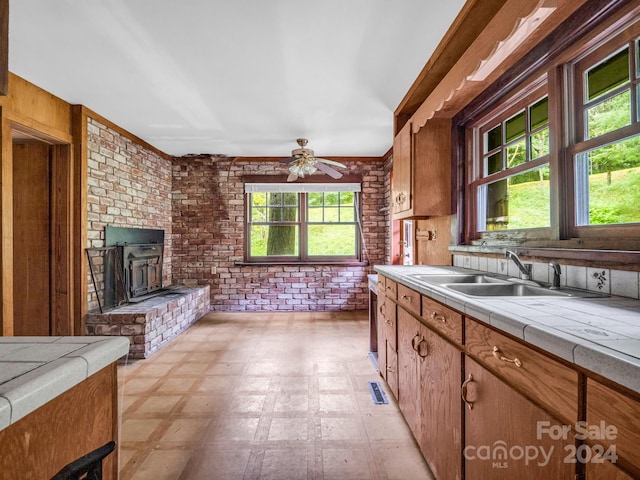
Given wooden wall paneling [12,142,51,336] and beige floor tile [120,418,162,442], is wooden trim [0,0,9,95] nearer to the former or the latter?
beige floor tile [120,418,162,442]

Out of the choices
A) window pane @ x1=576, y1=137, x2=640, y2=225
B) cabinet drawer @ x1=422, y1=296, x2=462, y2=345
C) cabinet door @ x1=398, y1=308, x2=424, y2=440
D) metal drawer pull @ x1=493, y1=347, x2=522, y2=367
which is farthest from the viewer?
cabinet door @ x1=398, y1=308, x2=424, y2=440

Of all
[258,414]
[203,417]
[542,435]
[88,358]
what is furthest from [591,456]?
[203,417]

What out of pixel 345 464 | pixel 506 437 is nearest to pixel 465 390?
pixel 506 437

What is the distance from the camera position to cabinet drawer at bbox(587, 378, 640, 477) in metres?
0.58

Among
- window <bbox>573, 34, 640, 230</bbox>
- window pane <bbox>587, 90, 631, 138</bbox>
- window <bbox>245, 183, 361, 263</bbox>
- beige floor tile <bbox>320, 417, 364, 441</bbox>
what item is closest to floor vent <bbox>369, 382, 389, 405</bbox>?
beige floor tile <bbox>320, 417, 364, 441</bbox>

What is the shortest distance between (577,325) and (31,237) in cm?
411

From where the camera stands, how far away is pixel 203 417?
2.10m

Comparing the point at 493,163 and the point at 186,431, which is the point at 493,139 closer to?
the point at 493,163

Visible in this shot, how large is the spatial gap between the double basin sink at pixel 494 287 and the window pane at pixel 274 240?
3.34 meters

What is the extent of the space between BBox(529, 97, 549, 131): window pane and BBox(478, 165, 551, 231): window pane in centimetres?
28

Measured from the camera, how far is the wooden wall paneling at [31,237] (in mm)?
3064

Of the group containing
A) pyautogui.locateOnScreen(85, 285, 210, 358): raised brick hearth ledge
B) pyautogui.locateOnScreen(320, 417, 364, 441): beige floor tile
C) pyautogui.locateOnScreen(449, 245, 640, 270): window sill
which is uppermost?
pyautogui.locateOnScreen(449, 245, 640, 270): window sill

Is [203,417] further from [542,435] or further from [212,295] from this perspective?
[212,295]

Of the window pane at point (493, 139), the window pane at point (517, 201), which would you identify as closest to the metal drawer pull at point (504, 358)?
the window pane at point (517, 201)
